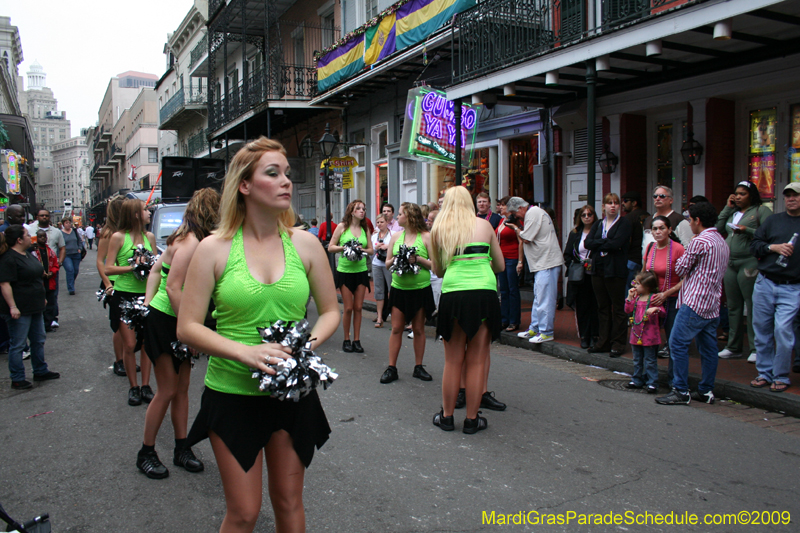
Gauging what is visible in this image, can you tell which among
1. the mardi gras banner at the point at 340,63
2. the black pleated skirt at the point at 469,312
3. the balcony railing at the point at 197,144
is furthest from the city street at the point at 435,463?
the balcony railing at the point at 197,144

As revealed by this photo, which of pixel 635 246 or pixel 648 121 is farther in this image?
pixel 648 121

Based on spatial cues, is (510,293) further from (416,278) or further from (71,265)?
(71,265)

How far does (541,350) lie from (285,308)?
6.34 metres

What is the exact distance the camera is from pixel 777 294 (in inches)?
224

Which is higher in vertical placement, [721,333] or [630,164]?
[630,164]

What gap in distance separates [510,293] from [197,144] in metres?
→ 27.8

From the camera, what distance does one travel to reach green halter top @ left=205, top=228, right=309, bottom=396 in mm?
2186

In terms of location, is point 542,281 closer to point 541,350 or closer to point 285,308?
point 541,350

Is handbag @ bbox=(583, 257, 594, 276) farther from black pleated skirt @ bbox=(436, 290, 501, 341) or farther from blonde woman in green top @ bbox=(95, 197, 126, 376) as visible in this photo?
blonde woman in green top @ bbox=(95, 197, 126, 376)

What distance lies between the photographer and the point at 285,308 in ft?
7.36

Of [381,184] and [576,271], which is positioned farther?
[381,184]

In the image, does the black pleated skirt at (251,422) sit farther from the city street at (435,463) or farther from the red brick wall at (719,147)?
the red brick wall at (719,147)

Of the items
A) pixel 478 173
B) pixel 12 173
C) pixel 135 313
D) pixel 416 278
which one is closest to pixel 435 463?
pixel 416 278

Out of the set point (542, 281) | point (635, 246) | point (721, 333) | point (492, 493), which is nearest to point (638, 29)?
point (635, 246)
